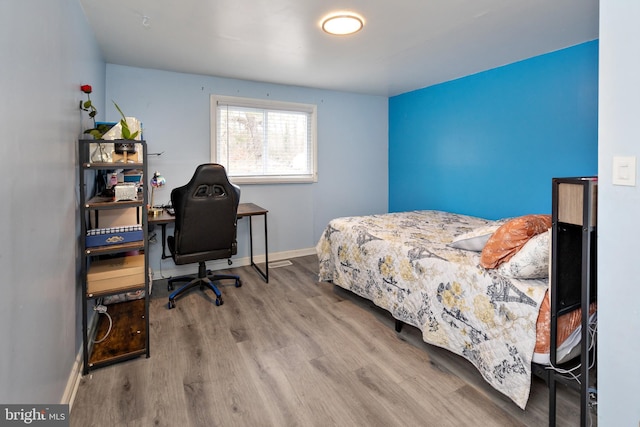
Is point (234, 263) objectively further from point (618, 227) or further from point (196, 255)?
point (618, 227)

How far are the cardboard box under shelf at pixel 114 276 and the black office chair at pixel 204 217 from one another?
622 millimetres

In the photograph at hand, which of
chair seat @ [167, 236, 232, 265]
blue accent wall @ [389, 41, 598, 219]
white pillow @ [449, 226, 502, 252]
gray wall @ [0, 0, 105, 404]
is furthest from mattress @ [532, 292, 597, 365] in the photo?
chair seat @ [167, 236, 232, 265]

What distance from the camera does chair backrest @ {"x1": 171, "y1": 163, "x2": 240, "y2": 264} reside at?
2.74 m

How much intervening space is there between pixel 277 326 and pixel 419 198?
279 centimetres

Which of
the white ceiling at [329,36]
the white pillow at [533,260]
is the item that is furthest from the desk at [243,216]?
the white pillow at [533,260]

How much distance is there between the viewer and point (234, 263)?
4.03 m

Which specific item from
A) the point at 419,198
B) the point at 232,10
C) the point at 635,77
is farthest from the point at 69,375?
the point at 419,198

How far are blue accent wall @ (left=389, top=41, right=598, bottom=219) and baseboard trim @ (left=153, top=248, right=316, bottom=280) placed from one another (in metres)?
1.67

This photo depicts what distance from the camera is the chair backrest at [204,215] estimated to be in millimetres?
2742

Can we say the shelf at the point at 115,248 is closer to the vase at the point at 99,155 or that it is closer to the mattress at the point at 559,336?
the vase at the point at 99,155

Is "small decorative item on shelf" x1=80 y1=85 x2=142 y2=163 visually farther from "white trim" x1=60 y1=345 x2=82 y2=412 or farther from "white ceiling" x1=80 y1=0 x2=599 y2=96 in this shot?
"white trim" x1=60 y1=345 x2=82 y2=412

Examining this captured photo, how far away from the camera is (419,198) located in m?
4.53

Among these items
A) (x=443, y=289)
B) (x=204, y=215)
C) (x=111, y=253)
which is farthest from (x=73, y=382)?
(x=443, y=289)

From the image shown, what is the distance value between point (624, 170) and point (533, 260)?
0.58 m
